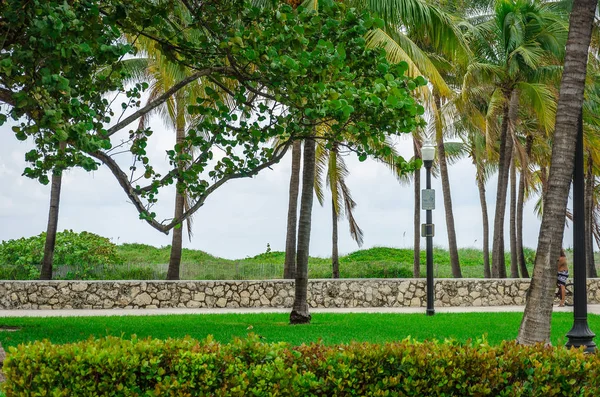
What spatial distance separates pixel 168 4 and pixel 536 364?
756 centimetres

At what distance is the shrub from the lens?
23.4 metres

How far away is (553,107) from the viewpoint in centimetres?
2345

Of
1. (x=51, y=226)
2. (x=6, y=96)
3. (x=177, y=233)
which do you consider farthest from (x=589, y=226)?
(x=6, y=96)

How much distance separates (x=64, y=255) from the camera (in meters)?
23.8

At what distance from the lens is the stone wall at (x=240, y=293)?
21.0 meters

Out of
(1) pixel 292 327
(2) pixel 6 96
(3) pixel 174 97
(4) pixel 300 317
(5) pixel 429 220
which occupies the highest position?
(3) pixel 174 97

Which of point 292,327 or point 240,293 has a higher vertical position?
point 240,293

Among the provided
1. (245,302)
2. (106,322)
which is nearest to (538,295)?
(106,322)

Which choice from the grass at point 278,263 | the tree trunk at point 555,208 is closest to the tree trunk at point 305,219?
the tree trunk at point 555,208

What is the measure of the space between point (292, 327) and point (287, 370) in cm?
891

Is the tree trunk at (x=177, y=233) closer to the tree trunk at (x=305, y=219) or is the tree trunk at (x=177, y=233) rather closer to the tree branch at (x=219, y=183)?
the tree trunk at (x=305, y=219)

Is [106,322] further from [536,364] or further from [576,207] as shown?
[536,364]

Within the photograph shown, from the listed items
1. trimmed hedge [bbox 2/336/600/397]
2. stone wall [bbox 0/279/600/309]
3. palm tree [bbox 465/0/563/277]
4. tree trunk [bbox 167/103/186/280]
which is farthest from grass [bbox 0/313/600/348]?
palm tree [bbox 465/0/563/277]

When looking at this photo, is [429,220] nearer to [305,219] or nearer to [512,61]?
[305,219]
